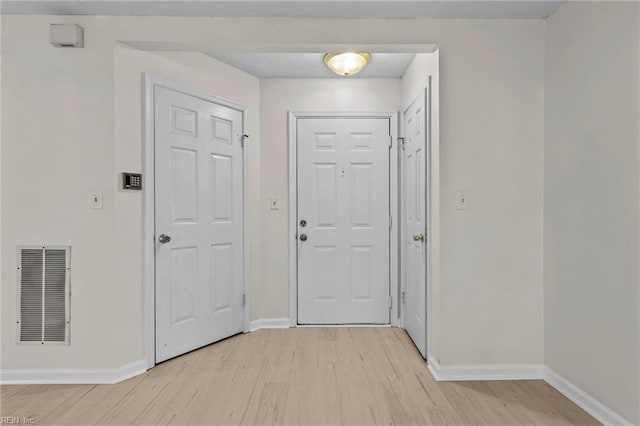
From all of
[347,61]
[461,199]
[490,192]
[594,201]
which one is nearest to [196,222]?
[347,61]

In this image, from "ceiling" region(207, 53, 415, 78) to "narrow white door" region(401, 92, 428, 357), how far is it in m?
0.39

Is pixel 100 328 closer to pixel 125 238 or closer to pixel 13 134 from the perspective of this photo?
pixel 125 238

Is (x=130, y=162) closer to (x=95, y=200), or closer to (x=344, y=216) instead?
(x=95, y=200)

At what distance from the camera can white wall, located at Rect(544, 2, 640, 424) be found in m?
1.90

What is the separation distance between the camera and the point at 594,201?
2127mm

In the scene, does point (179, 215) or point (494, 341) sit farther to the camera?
A: point (179, 215)

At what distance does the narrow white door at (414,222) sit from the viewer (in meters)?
2.97

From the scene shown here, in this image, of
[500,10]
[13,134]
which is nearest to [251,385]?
[13,134]

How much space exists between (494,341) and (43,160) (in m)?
3.09

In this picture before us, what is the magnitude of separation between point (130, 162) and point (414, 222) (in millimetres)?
2141

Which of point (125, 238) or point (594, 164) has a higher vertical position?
point (594, 164)

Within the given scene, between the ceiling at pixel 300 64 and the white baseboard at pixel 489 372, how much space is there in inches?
90.8

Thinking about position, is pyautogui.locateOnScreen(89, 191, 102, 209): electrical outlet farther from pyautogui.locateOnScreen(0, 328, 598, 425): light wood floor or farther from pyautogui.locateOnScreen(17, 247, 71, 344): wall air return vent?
pyautogui.locateOnScreen(0, 328, 598, 425): light wood floor

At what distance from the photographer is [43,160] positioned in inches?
101
